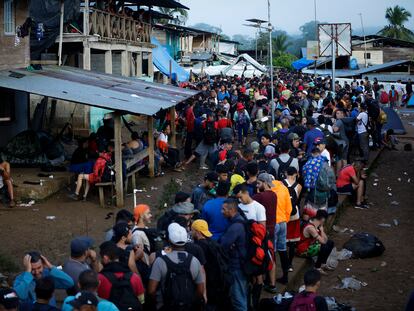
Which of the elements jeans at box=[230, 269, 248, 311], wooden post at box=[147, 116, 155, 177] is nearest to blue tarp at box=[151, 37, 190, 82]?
wooden post at box=[147, 116, 155, 177]

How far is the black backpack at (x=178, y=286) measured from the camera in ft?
20.4

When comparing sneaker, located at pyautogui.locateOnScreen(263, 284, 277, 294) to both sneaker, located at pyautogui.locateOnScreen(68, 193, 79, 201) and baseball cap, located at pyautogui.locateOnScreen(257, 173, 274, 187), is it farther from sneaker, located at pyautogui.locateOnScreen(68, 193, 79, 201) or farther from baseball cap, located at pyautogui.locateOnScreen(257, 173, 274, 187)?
sneaker, located at pyautogui.locateOnScreen(68, 193, 79, 201)

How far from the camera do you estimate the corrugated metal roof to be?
13070 mm

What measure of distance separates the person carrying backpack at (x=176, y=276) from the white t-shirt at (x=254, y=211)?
1.67 m

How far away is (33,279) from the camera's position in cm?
600

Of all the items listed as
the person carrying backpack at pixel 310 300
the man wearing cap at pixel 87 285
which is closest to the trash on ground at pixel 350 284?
the person carrying backpack at pixel 310 300

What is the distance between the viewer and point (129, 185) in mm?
15000

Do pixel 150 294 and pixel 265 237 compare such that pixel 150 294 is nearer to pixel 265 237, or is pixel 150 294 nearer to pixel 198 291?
pixel 198 291

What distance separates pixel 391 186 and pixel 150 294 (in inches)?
482

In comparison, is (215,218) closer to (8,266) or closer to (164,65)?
(8,266)

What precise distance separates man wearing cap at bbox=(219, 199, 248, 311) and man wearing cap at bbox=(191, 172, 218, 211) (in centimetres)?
96

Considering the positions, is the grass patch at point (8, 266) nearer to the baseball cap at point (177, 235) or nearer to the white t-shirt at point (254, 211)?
the white t-shirt at point (254, 211)

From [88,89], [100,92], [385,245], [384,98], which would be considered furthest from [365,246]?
[384,98]

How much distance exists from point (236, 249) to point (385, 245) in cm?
585
